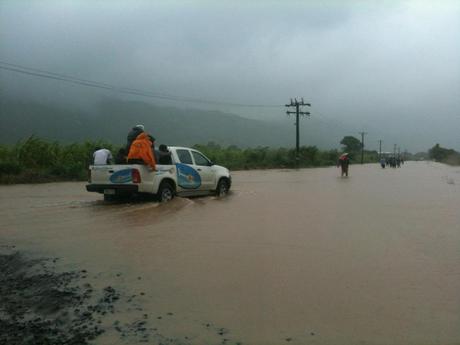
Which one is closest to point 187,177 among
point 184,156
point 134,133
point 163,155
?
point 184,156

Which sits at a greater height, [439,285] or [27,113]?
[27,113]

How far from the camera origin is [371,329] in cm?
441

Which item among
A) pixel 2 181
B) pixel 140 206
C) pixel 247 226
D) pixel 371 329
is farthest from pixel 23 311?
pixel 2 181

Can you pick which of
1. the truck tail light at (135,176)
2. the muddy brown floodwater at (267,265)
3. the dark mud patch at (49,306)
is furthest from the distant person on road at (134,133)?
the dark mud patch at (49,306)

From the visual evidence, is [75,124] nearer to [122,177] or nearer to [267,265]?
[122,177]

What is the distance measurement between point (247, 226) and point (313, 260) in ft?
9.89

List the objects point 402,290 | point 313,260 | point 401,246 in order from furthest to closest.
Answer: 1. point 401,246
2. point 313,260
3. point 402,290

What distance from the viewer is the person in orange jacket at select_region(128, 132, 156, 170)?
12.6 m

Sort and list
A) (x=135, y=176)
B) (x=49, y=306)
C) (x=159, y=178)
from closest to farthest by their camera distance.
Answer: (x=49, y=306), (x=135, y=176), (x=159, y=178)

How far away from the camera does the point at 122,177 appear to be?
41.8 feet

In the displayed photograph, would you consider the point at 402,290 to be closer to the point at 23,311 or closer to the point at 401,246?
the point at 401,246

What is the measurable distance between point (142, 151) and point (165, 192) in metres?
1.28

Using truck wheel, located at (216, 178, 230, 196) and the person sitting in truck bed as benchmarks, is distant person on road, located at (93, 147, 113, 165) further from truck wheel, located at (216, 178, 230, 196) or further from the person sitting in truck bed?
truck wheel, located at (216, 178, 230, 196)

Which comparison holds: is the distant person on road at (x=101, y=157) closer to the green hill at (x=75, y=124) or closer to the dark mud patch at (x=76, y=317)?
the dark mud patch at (x=76, y=317)
